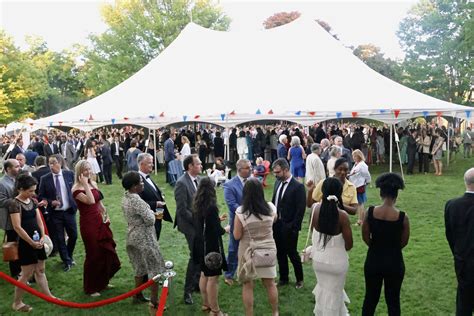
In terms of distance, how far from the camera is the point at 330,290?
152 inches

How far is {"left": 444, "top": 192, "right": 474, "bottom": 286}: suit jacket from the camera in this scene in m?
3.56

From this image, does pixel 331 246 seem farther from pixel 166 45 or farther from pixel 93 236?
pixel 166 45

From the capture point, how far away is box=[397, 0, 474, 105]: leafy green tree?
27047 mm

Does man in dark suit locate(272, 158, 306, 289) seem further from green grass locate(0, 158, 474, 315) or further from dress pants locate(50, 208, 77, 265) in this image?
dress pants locate(50, 208, 77, 265)

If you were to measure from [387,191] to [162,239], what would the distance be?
16.1 feet

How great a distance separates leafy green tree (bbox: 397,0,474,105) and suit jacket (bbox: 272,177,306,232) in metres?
25.0

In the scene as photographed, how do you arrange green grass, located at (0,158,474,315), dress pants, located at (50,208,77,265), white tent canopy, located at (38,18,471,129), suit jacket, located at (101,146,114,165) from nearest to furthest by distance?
green grass, located at (0,158,474,315) → dress pants, located at (50,208,77,265) → white tent canopy, located at (38,18,471,129) → suit jacket, located at (101,146,114,165)

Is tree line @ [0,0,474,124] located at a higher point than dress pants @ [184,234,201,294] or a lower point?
higher

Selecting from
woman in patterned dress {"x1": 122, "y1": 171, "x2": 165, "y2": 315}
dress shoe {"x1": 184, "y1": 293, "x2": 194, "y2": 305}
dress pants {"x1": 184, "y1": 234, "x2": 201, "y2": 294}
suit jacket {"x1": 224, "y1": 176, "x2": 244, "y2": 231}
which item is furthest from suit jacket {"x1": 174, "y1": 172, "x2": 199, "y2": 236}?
dress shoe {"x1": 184, "y1": 293, "x2": 194, "y2": 305}

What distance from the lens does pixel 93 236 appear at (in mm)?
5223

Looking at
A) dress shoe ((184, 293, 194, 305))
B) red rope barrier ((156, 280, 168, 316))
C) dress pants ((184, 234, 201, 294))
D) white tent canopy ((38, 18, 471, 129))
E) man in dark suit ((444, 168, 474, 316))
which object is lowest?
dress shoe ((184, 293, 194, 305))

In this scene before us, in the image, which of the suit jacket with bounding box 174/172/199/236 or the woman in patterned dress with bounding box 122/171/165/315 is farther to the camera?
the suit jacket with bounding box 174/172/199/236

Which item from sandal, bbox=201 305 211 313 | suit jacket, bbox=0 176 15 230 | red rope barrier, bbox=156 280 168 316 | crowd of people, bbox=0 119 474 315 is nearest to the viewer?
red rope barrier, bbox=156 280 168 316

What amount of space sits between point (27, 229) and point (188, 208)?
1707 mm
